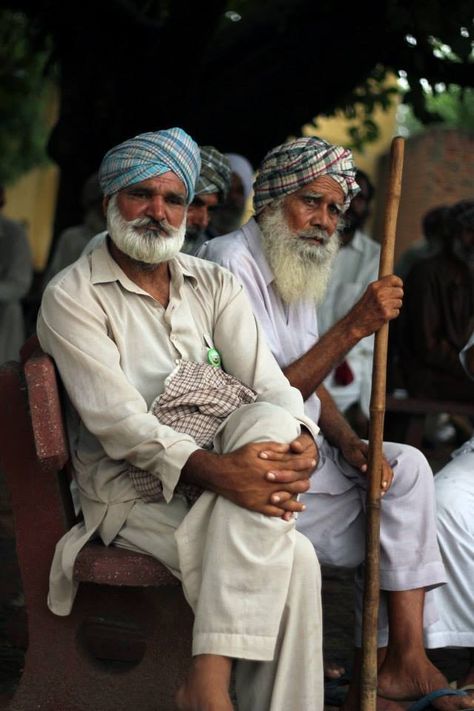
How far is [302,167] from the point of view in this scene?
4.40 metres

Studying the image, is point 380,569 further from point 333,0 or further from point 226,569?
point 333,0

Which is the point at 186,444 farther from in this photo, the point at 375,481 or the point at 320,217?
the point at 320,217

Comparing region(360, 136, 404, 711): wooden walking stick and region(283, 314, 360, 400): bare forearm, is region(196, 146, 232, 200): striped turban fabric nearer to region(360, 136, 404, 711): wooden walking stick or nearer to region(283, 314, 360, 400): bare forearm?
region(283, 314, 360, 400): bare forearm

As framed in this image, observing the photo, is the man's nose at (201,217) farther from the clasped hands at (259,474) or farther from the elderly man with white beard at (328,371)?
the clasped hands at (259,474)

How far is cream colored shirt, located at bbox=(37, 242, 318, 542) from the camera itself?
11.7 ft

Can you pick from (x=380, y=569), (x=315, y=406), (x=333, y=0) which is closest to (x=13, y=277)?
(x=333, y=0)

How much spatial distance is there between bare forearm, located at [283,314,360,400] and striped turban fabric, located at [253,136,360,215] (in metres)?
0.60

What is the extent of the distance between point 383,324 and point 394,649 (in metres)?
1.06

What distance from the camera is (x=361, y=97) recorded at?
11305 mm

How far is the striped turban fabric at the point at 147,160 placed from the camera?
154 inches

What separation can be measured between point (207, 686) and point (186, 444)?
2.25 ft

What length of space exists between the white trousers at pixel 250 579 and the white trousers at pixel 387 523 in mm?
582

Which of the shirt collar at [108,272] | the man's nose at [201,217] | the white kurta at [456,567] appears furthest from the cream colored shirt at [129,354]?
the man's nose at [201,217]

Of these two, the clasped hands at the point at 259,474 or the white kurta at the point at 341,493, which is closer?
the clasped hands at the point at 259,474
